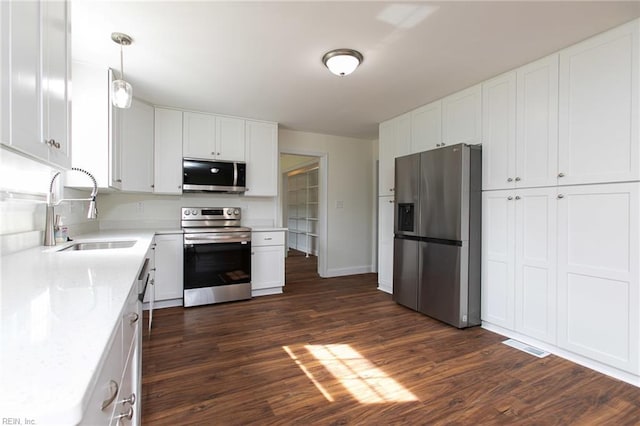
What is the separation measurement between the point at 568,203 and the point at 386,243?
215cm

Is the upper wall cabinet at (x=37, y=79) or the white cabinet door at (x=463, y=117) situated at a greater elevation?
the white cabinet door at (x=463, y=117)

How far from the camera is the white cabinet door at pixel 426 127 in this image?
11.1 ft

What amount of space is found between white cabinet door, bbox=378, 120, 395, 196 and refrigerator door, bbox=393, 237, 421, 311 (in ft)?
2.80

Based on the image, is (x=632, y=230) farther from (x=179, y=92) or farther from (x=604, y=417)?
(x=179, y=92)

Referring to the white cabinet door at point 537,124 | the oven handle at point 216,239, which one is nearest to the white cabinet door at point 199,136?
the oven handle at point 216,239

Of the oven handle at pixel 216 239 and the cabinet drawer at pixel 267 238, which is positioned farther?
the cabinet drawer at pixel 267 238

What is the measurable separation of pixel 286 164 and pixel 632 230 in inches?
266

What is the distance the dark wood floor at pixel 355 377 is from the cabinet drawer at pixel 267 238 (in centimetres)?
99

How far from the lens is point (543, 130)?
244 centimetres

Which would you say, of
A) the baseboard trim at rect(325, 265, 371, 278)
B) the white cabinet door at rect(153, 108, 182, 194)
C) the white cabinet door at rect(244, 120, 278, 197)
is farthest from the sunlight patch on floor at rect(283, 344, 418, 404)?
the baseboard trim at rect(325, 265, 371, 278)

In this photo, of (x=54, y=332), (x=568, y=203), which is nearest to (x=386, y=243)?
(x=568, y=203)

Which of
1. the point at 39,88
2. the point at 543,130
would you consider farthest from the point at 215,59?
the point at 543,130

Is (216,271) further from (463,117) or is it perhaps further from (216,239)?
(463,117)

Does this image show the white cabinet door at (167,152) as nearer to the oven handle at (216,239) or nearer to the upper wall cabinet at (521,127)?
the oven handle at (216,239)
